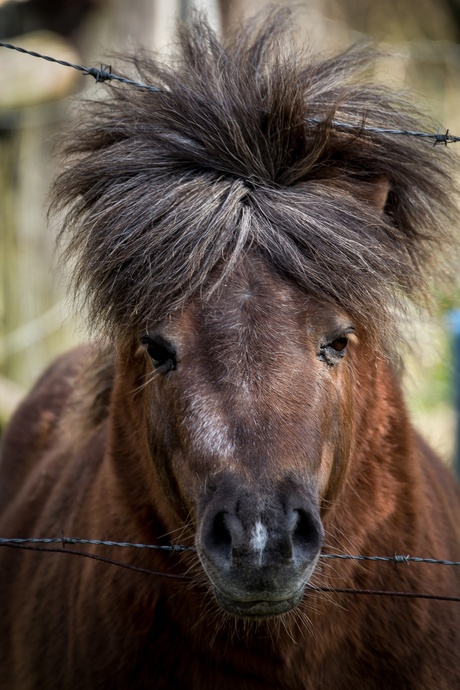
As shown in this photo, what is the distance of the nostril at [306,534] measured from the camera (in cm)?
223

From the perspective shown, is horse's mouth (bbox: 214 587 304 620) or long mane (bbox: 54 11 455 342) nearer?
horse's mouth (bbox: 214 587 304 620)

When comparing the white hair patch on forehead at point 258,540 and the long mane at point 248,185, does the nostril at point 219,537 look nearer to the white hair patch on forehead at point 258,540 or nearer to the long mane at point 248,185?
the white hair patch on forehead at point 258,540

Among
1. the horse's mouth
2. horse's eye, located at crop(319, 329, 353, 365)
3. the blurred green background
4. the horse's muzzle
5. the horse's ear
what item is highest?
the blurred green background

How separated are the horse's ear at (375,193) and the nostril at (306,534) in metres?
1.08

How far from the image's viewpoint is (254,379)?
2355 millimetres

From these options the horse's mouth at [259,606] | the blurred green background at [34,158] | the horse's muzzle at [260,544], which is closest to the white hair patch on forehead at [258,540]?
the horse's muzzle at [260,544]

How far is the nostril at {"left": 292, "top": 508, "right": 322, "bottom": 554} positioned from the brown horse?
0.04 feet

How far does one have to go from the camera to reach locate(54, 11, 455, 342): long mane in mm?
2615

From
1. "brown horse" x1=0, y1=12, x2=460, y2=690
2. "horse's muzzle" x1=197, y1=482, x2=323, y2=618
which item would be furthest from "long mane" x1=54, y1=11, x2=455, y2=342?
"horse's muzzle" x1=197, y1=482, x2=323, y2=618

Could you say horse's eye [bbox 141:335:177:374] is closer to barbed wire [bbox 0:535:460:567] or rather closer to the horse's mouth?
barbed wire [bbox 0:535:460:567]

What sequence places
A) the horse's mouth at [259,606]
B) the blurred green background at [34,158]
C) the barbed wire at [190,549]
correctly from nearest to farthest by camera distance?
the horse's mouth at [259,606]
the barbed wire at [190,549]
the blurred green background at [34,158]

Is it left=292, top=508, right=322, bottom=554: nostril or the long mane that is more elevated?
the long mane

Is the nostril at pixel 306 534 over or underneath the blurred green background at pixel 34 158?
underneath

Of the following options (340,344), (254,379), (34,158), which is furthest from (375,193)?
(34,158)
